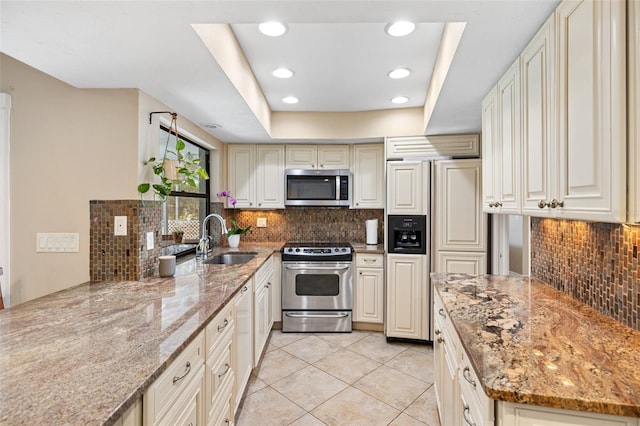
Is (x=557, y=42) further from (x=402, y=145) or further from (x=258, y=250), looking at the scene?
(x=258, y=250)

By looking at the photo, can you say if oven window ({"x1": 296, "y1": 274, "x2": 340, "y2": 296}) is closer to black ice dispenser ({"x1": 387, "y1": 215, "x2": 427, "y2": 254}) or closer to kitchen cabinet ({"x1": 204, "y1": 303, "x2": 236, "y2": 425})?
black ice dispenser ({"x1": 387, "y1": 215, "x2": 427, "y2": 254})

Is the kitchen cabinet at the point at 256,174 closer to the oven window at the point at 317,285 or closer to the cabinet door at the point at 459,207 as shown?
the oven window at the point at 317,285

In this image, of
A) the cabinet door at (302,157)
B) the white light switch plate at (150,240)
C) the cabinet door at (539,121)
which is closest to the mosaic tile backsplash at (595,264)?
the cabinet door at (539,121)

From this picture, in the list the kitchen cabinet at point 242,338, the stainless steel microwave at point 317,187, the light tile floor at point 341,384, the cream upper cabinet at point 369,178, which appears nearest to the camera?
the kitchen cabinet at point 242,338

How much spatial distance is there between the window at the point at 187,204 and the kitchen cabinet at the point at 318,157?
98 cm

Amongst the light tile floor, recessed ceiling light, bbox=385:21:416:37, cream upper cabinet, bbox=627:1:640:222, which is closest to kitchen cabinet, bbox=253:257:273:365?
the light tile floor

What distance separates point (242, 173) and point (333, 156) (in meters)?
1.09

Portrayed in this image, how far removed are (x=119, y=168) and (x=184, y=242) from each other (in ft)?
3.97

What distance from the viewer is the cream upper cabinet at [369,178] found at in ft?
11.8

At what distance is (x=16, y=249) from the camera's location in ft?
6.36

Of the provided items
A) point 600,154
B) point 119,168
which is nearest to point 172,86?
point 119,168

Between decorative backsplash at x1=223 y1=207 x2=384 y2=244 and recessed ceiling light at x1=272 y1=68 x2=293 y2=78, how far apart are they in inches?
71.1

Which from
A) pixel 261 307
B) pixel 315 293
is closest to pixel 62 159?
pixel 261 307

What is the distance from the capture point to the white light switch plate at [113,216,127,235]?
6.29ft
